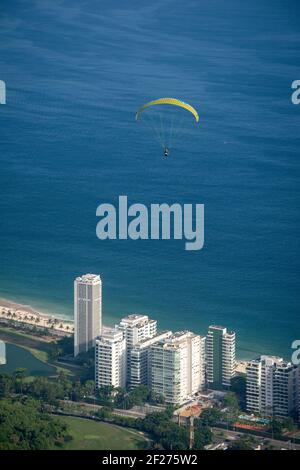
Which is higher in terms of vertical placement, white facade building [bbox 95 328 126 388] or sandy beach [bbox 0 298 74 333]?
sandy beach [bbox 0 298 74 333]

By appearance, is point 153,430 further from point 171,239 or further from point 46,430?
point 171,239

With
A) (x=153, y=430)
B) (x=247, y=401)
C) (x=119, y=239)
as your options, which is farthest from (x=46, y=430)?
(x=119, y=239)

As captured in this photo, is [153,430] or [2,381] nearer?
[153,430]

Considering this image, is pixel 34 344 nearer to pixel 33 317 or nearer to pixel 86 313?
pixel 33 317

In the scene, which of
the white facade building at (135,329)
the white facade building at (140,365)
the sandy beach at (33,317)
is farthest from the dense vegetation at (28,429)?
the sandy beach at (33,317)

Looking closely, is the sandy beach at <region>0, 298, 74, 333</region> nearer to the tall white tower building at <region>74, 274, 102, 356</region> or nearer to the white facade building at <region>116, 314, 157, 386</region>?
the tall white tower building at <region>74, 274, 102, 356</region>

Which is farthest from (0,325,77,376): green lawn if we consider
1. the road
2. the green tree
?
the road
